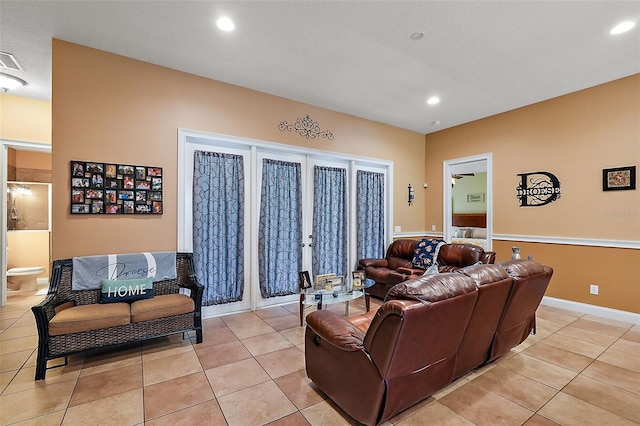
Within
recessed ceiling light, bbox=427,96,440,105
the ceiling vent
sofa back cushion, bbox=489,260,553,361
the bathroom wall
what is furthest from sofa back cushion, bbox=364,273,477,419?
the bathroom wall

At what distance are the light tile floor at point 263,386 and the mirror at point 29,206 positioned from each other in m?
3.07

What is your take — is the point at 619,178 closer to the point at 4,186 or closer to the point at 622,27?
the point at 622,27

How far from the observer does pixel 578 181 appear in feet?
14.0

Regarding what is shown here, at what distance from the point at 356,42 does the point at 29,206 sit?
6.68m

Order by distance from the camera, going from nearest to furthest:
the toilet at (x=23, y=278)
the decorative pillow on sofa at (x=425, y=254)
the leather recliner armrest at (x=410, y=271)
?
1. the leather recliner armrest at (x=410, y=271)
2. the decorative pillow on sofa at (x=425, y=254)
3. the toilet at (x=23, y=278)

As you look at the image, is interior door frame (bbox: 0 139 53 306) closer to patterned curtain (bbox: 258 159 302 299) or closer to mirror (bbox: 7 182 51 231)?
mirror (bbox: 7 182 51 231)

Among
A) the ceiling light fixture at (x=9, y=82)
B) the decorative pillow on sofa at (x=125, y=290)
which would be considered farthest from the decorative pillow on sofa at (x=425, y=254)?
the ceiling light fixture at (x=9, y=82)

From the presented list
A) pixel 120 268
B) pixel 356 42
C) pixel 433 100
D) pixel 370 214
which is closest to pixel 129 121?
pixel 120 268

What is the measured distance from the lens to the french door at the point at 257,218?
3.90m

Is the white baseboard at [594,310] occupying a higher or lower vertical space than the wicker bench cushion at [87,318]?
lower

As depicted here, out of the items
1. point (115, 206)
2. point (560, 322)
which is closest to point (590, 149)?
point (560, 322)

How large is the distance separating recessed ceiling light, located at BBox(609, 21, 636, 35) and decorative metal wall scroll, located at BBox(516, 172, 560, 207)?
2126 mm

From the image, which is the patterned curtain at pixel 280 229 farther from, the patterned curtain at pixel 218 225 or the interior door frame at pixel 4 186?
the interior door frame at pixel 4 186

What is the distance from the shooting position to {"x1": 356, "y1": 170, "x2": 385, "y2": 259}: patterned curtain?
17.7 ft
